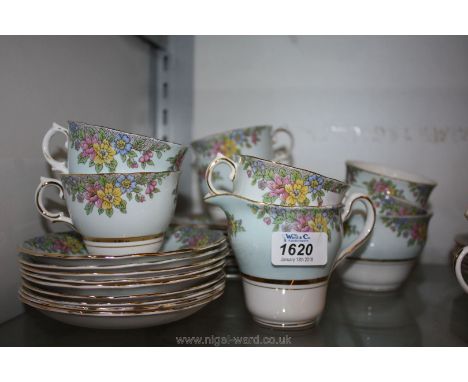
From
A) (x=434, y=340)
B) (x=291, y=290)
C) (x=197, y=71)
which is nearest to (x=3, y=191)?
(x=291, y=290)

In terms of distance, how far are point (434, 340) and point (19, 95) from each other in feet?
2.46

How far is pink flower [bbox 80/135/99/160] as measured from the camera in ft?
2.32

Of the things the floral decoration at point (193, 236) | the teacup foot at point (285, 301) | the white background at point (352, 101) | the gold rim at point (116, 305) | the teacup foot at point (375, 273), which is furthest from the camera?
the white background at point (352, 101)

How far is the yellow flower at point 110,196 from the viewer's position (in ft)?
2.27

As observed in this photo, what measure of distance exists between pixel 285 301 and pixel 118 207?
0.95 ft

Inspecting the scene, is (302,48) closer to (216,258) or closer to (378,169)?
(378,169)

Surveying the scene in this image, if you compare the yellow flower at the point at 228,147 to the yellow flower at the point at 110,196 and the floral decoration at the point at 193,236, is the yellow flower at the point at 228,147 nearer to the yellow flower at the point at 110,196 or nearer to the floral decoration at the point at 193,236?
the floral decoration at the point at 193,236

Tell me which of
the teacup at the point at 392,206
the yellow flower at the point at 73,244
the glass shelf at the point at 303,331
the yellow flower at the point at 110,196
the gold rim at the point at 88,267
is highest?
the yellow flower at the point at 110,196

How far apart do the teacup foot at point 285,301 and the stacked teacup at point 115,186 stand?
0.63 feet

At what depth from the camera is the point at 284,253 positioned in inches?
27.6

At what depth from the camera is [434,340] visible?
2.37 ft

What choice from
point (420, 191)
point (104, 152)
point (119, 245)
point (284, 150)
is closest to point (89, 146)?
point (104, 152)

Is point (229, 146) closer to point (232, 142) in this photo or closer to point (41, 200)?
point (232, 142)

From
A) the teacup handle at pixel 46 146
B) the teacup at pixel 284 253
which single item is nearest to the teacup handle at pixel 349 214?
the teacup at pixel 284 253
